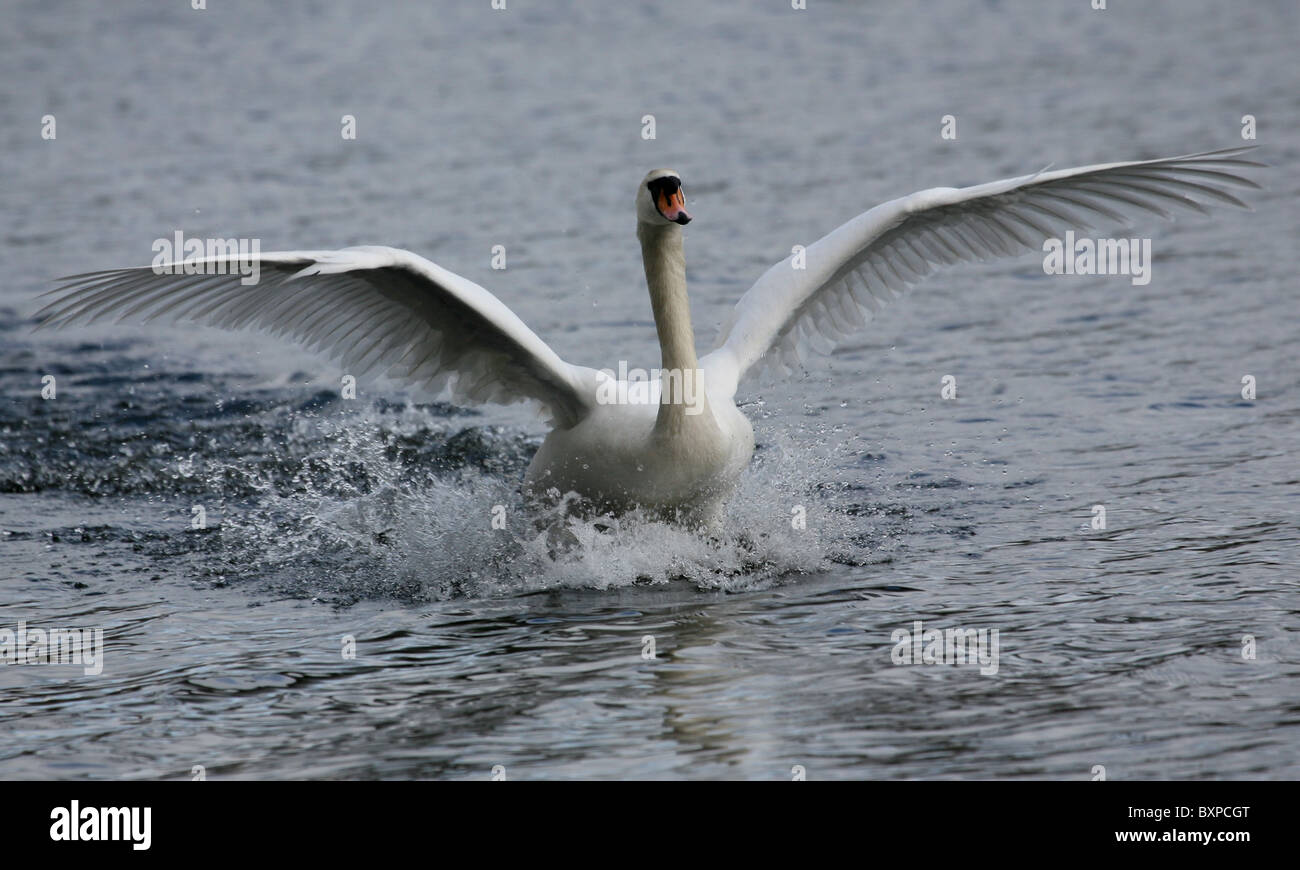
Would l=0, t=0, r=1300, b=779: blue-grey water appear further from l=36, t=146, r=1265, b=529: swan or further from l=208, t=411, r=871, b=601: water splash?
l=36, t=146, r=1265, b=529: swan

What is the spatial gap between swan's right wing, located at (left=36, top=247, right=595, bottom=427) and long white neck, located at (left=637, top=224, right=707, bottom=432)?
562 mm

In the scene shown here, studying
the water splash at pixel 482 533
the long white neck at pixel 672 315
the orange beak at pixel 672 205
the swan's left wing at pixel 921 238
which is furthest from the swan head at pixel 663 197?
the water splash at pixel 482 533

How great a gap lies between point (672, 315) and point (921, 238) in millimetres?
2096

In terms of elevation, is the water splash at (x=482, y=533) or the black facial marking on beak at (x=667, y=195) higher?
the black facial marking on beak at (x=667, y=195)

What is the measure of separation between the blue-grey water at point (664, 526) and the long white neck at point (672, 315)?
78cm

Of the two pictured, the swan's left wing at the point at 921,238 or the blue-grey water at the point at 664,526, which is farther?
the swan's left wing at the point at 921,238

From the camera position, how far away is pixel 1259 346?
42.8 ft

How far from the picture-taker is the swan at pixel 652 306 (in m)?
8.56

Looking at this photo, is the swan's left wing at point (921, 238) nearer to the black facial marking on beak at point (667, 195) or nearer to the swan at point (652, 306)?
the swan at point (652, 306)

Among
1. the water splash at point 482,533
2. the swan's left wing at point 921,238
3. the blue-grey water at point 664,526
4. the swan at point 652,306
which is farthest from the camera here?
the swan's left wing at point 921,238

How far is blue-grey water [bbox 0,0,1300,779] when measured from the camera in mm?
7121

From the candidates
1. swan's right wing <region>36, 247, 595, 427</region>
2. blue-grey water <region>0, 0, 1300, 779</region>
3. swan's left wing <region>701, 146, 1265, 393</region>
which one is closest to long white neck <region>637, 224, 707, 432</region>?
swan's right wing <region>36, 247, 595, 427</region>

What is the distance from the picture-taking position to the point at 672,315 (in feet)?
28.9

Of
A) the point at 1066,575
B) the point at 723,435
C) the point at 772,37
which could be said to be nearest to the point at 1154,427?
the point at 1066,575
